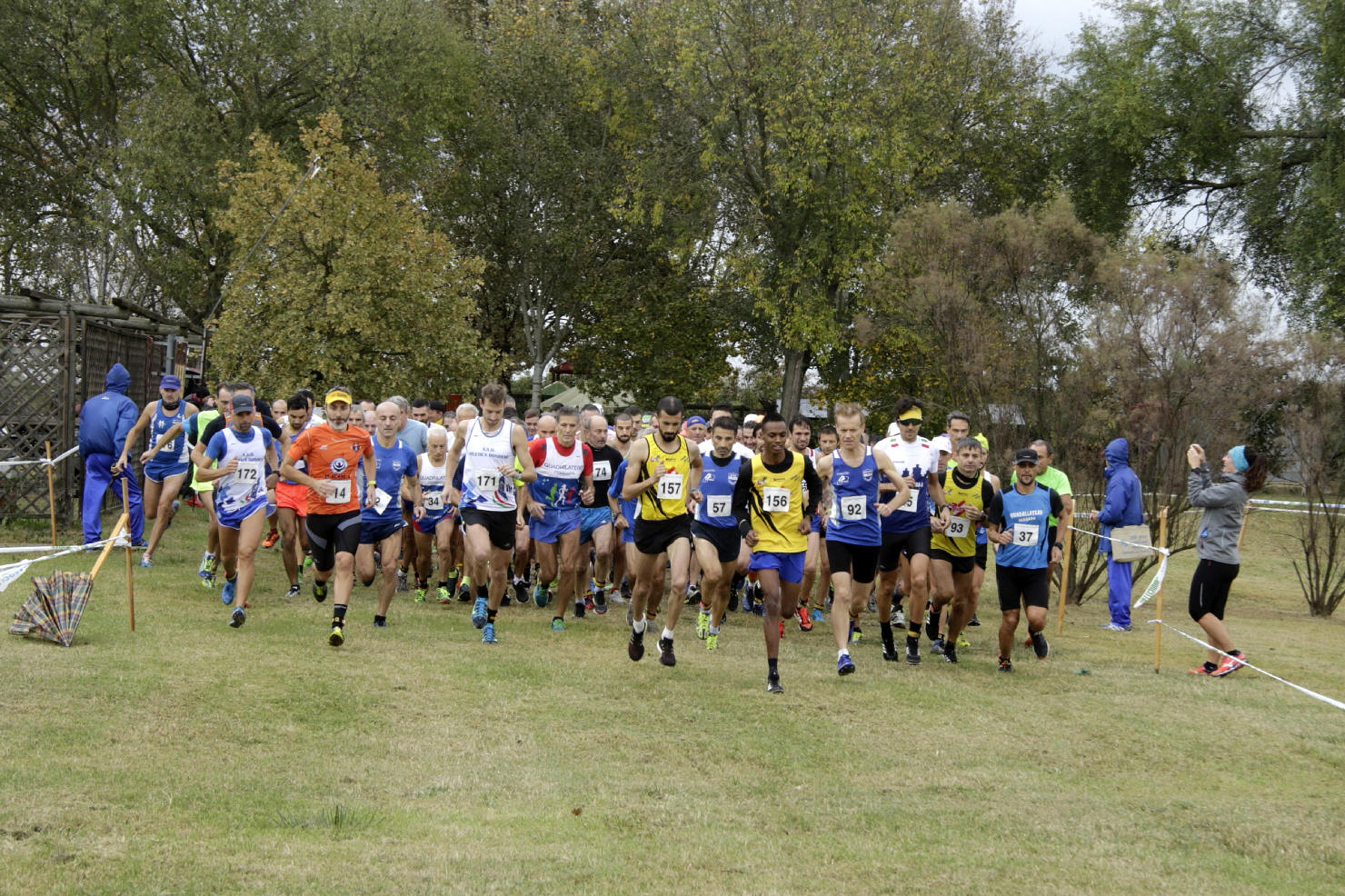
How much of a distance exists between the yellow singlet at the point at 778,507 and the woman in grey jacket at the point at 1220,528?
3617 mm

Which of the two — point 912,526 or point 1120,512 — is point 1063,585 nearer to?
point 1120,512

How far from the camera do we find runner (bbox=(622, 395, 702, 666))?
9.87 m

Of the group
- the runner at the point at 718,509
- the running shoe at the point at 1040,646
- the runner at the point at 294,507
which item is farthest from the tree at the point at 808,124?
the runner at the point at 718,509

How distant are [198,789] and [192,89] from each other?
32.1 m

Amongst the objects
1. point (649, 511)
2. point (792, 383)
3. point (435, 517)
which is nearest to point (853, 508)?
point (649, 511)

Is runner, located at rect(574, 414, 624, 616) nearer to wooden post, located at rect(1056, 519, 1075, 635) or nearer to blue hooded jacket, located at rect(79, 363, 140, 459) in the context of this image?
wooden post, located at rect(1056, 519, 1075, 635)

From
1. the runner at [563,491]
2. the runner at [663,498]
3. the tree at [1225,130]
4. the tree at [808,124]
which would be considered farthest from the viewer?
the tree at [808,124]

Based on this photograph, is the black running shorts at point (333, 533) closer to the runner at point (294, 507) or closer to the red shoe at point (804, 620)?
the runner at point (294, 507)

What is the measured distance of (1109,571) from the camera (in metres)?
15.3

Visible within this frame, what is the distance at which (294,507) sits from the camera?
10.9 metres

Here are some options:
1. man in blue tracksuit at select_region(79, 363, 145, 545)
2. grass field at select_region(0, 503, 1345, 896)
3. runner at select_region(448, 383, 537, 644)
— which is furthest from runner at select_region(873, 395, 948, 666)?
man in blue tracksuit at select_region(79, 363, 145, 545)

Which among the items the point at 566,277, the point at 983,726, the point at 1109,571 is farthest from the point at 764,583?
the point at 566,277

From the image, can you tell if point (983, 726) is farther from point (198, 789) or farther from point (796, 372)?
point (796, 372)

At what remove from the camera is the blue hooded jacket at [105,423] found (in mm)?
15102
